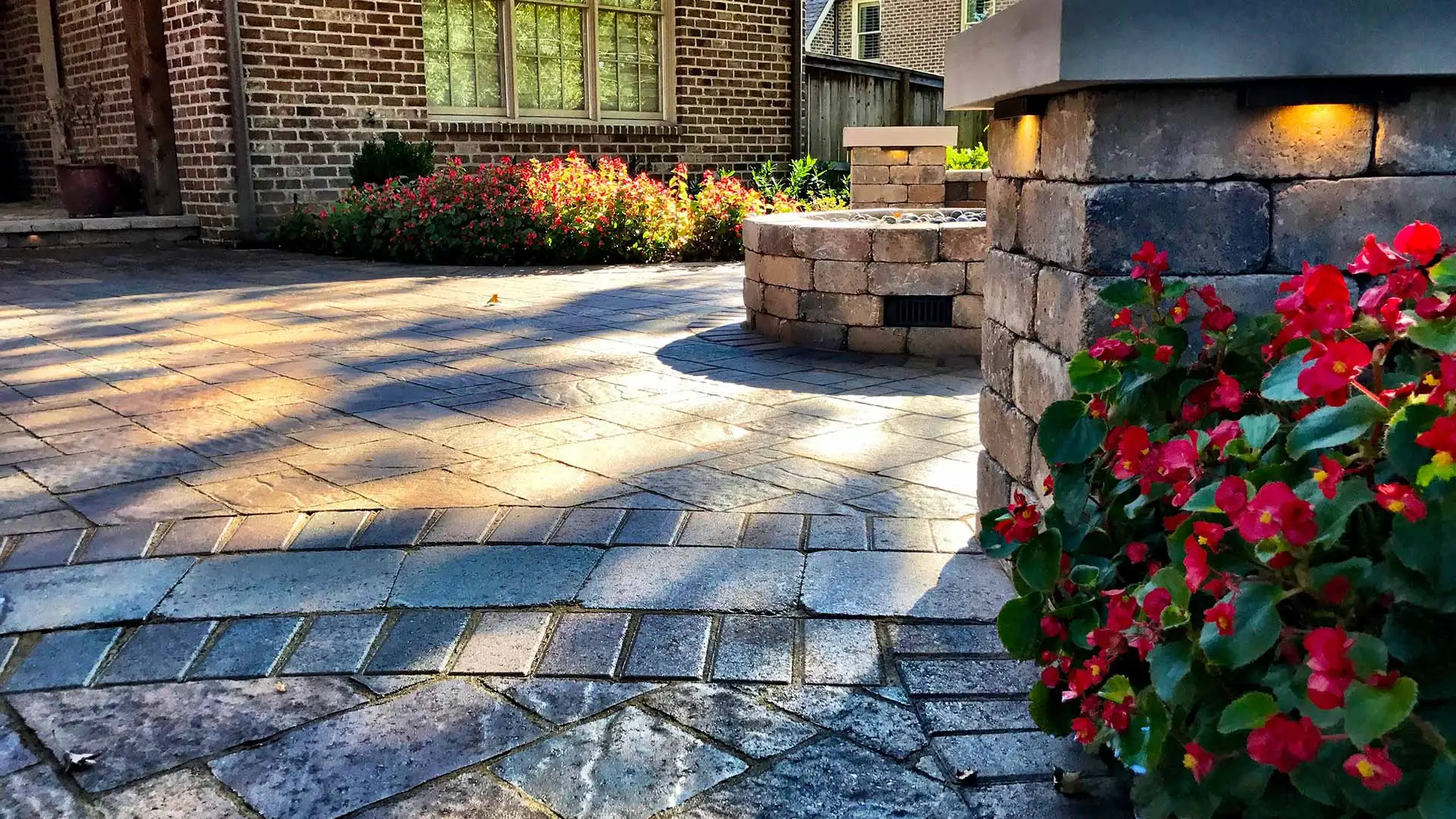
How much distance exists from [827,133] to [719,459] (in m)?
12.8

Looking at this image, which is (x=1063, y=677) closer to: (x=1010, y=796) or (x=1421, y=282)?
(x=1010, y=796)

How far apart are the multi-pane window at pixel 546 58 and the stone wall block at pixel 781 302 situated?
23.0 feet

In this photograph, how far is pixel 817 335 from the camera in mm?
6012

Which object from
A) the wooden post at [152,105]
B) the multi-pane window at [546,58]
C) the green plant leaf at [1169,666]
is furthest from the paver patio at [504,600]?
the multi-pane window at [546,58]

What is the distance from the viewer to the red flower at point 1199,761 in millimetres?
1424

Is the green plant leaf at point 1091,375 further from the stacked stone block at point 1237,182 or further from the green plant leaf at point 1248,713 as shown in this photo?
the green plant leaf at point 1248,713

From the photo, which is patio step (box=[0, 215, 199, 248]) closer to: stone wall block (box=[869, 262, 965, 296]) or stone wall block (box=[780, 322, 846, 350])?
stone wall block (box=[780, 322, 846, 350])

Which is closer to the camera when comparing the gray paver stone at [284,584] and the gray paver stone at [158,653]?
the gray paver stone at [158,653]

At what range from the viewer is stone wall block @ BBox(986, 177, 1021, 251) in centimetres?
276

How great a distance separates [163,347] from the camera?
5.82m

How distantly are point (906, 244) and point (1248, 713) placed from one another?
458 cm

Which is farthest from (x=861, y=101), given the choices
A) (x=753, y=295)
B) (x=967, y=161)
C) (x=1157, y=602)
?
(x=1157, y=602)

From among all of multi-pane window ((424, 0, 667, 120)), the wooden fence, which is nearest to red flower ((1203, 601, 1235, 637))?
multi-pane window ((424, 0, 667, 120))

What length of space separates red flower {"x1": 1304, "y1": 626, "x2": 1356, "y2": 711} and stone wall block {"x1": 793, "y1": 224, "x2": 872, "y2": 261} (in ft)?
15.3
